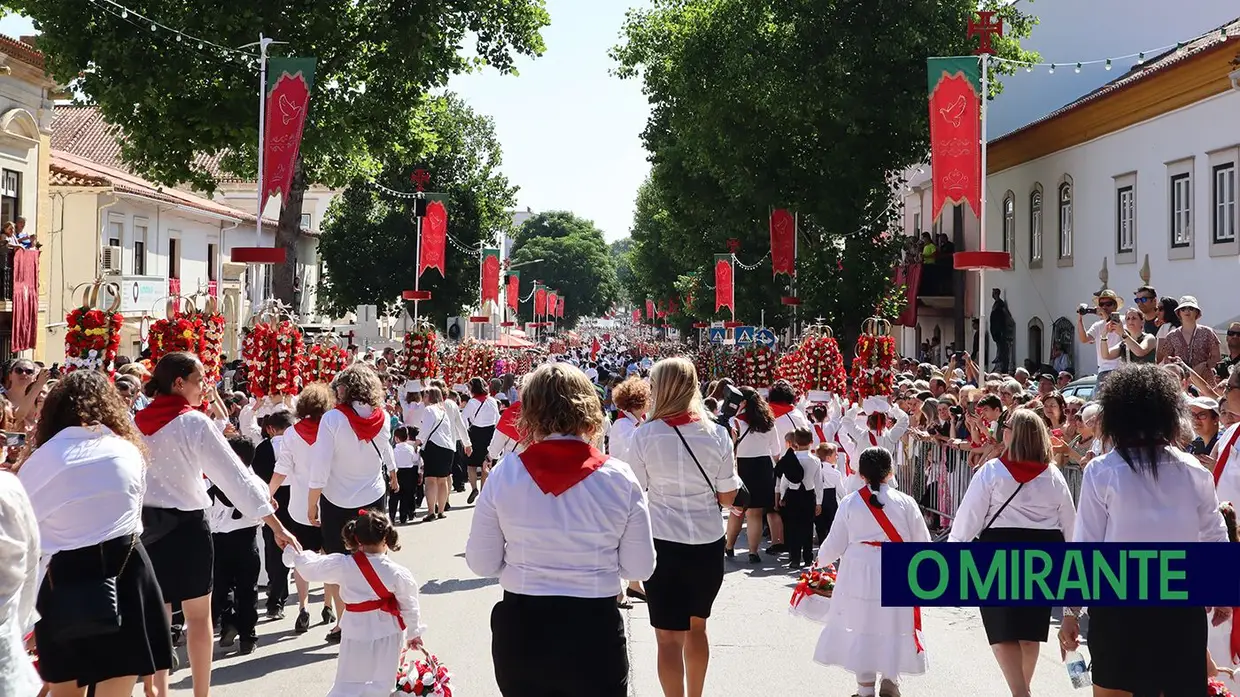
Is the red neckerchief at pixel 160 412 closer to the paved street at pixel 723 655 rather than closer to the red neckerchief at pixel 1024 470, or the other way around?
the paved street at pixel 723 655

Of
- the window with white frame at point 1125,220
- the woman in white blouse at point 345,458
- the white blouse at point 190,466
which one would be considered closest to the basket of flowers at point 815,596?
the woman in white blouse at point 345,458

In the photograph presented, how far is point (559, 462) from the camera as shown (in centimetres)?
475

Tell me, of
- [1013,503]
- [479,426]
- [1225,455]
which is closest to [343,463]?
[1013,503]

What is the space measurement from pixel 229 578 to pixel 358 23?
17915mm

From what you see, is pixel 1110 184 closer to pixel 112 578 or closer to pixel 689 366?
pixel 689 366

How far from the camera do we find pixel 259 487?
273 inches

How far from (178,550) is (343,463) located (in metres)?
2.27

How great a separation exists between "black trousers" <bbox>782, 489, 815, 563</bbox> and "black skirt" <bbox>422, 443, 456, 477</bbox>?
4.92 m

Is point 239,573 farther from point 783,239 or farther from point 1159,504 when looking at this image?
point 783,239

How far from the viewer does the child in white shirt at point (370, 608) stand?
22.2 ft

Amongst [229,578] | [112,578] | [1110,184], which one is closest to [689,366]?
[112,578]

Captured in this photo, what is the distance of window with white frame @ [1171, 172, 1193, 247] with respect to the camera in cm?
2295

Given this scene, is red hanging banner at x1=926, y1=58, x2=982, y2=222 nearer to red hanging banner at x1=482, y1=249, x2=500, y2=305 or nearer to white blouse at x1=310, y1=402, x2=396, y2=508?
white blouse at x1=310, y1=402, x2=396, y2=508

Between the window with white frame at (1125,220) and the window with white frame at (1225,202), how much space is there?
10.3 feet
